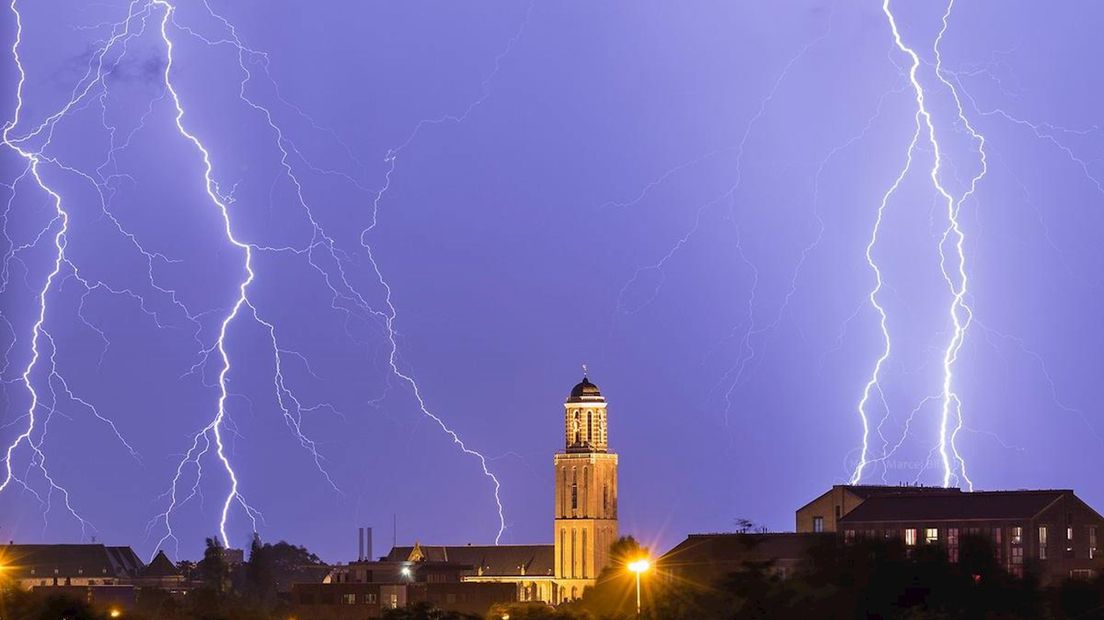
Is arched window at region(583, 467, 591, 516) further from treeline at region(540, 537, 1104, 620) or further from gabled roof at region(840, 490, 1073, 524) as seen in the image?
treeline at region(540, 537, 1104, 620)

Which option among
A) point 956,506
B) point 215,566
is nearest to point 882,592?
point 956,506

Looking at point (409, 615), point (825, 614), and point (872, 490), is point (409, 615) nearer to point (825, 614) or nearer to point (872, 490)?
point (825, 614)

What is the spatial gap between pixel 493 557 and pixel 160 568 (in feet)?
70.8

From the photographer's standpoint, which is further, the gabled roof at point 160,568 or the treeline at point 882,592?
the gabled roof at point 160,568

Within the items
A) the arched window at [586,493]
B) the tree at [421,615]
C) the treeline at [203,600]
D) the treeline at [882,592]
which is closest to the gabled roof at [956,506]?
the treeline at [882,592]

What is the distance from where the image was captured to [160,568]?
153750 millimetres

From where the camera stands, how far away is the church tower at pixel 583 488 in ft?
488

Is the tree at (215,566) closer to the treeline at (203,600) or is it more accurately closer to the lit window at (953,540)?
the treeline at (203,600)

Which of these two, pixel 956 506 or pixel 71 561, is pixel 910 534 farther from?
pixel 71 561

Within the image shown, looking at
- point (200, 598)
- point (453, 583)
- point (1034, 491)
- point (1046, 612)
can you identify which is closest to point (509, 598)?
point (453, 583)

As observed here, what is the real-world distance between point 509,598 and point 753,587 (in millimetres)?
61323

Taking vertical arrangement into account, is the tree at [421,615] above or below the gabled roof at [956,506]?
below

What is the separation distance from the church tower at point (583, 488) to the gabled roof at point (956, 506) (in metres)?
42.8

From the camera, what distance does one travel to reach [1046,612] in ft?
230
